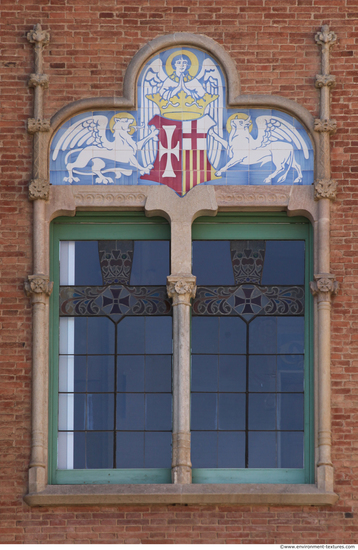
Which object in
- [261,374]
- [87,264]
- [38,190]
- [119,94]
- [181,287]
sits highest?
[119,94]

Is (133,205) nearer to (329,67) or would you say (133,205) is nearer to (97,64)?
(97,64)

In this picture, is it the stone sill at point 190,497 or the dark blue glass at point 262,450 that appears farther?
the dark blue glass at point 262,450

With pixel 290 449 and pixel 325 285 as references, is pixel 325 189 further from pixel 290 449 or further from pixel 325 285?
pixel 290 449

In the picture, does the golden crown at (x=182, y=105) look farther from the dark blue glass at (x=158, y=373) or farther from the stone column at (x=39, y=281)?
the dark blue glass at (x=158, y=373)

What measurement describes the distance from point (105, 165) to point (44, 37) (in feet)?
5.15

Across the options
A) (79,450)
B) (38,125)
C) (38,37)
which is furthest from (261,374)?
(38,37)

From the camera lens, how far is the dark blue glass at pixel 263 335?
47.9 ft

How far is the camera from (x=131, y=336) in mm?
14680

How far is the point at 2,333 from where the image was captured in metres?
14.5

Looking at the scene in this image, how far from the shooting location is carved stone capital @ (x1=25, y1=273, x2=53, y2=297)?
14445mm

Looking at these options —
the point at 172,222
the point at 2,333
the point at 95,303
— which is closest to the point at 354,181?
the point at 172,222

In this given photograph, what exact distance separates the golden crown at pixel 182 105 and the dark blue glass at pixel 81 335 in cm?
243

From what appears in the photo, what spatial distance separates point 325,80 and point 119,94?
225 cm

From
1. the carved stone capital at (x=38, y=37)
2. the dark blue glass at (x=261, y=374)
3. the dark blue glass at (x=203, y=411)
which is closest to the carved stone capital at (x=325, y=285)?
the dark blue glass at (x=261, y=374)
